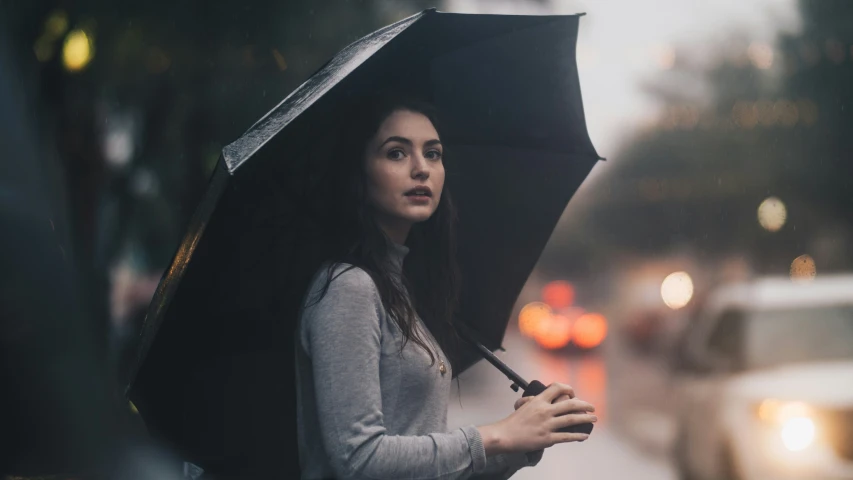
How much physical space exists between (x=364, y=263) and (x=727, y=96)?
113 feet

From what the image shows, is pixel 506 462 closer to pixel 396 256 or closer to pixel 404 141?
pixel 396 256

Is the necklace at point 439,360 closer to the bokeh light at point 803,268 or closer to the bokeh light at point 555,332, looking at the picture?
the bokeh light at point 555,332

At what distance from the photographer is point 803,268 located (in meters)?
43.9

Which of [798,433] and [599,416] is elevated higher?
[599,416]

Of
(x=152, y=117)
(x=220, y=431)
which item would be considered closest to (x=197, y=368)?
(x=220, y=431)

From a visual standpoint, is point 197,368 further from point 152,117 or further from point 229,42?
point 152,117

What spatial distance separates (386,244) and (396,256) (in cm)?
4

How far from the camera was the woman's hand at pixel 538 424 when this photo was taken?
2086 mm

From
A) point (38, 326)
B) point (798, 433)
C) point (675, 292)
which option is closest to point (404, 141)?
point (38, 326)

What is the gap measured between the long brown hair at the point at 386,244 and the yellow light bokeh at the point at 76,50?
5.74m

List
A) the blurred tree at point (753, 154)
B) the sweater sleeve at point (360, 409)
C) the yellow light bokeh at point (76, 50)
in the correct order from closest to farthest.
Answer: the sweater sleeve at point (360, 409) < the yellow light bokeh at point (76, 50) < the blurred tree at point (753, 154)

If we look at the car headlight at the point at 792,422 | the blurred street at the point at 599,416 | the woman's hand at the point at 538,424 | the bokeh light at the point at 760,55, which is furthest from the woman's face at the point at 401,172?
the bokeh light at the point at 760,55

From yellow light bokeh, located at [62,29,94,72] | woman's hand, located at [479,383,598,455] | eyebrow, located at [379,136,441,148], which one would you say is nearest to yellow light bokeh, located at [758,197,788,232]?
yellow light bokeh, located at [62,29,94,72]

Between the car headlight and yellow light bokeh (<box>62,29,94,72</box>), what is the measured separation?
5402 millimetres
